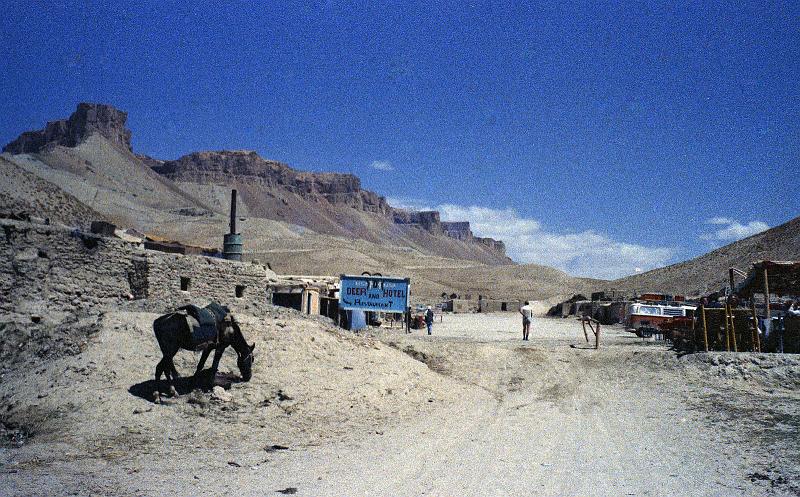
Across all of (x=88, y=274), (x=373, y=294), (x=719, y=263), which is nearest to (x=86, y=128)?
(x=719, y=263)

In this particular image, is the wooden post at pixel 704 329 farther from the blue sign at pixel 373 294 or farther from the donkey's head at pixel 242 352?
the donkey's head at pixel 242 352

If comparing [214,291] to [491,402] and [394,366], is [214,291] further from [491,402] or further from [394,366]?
[491,402]

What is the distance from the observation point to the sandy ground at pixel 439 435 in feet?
24.1

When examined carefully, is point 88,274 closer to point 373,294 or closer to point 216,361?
point 216,361

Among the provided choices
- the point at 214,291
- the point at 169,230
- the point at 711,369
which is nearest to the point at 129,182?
the point at 169,230

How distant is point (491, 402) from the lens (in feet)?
42.9

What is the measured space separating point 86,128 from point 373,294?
19142 centimetres

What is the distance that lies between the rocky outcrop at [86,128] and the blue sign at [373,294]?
606 feet

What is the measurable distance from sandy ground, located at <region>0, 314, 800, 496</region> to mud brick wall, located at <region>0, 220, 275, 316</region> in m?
3.07

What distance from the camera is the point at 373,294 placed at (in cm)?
2198

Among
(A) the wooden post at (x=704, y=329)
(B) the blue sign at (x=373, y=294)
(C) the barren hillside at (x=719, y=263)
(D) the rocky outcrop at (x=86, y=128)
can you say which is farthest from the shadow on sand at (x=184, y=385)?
(D) the rocky outcrop at (x=86, y=128)

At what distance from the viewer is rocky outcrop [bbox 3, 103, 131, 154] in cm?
18488

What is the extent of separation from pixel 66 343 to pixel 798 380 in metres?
15.4

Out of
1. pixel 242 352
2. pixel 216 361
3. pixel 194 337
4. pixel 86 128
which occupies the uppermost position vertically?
pixel 86 128
